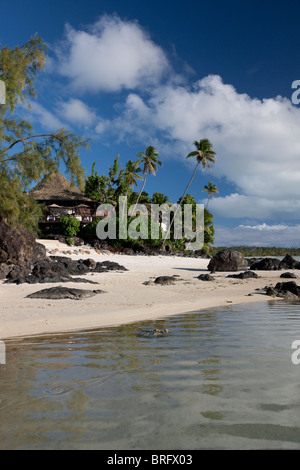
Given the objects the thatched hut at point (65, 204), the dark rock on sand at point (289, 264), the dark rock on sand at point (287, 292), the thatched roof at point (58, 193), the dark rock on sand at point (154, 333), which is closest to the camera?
the dark rock on sand at point (154, 333)

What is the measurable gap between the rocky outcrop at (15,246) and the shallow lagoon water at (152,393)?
37.1 ft

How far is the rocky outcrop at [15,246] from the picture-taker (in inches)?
617

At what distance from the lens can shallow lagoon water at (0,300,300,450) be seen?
219 cm

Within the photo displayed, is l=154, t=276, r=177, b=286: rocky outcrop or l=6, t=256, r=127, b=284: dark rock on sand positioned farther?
l=154, t=276, r=177, b=286: rocky outcrop

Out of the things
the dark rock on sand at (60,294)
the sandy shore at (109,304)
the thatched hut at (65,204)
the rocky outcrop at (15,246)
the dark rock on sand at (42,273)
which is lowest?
the sandy shore at (109,304)

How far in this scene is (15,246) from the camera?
15953mm

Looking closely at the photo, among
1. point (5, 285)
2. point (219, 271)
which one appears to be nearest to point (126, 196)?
point (219, 271)

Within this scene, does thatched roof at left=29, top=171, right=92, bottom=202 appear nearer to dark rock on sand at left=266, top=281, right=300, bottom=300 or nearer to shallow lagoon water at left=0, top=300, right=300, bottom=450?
dark rock on sand at left=266, top=281, right=300, bottom=300

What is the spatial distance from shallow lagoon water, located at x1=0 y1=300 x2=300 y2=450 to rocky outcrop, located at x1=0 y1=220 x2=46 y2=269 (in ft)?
37.1

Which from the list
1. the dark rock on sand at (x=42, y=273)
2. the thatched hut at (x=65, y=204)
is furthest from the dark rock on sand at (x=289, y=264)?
the thatched hut at (x=65, y=204)

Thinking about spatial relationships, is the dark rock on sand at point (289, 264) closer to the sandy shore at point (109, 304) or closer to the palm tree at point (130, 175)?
the sandy shore at point (109, 304)

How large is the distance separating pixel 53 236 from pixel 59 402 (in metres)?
37.6

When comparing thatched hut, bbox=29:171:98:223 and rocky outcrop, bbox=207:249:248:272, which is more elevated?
thatched hut, bbox=29:171:98:223

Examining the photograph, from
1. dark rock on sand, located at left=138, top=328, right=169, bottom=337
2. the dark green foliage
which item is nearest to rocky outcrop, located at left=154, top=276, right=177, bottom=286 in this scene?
dark rock on sand, located at left=138, top=328, right=169, bottom=337
